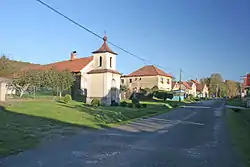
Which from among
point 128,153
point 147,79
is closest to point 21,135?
point 128,153

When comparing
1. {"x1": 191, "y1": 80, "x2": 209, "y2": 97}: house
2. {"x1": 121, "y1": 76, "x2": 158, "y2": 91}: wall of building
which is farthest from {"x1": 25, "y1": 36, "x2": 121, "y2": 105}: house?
{"x1": 191, "y1": 80, "x2": 209, "y2": 97}: house

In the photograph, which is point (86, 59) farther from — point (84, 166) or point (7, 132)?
point (84, 166)

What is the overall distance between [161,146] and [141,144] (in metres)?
0.78

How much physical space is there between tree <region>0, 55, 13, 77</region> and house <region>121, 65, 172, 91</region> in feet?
115

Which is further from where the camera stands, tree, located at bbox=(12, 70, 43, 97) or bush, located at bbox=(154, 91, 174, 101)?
bush, located at bbox=(154, 91, 174, 101)

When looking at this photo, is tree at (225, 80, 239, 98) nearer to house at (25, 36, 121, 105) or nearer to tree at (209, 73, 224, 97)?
tree at (209, 73, 224, 97)

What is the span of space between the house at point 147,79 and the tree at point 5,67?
35.0 meters

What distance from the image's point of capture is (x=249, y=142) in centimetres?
1077

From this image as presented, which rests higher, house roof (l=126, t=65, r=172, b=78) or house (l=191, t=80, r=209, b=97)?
house roof (l=126, t=65, r=172, b=78)

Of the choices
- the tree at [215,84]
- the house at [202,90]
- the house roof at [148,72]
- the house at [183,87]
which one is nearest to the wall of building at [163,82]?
the house roof at [148,72]

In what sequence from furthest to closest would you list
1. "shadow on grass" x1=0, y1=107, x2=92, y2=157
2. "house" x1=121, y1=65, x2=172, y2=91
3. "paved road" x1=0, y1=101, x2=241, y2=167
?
"house" x1=121, y1=65, x2=172, y2=91, "shadow on grass" x1=0, y1=107, x2=92, y2=157, "paved road" x1=0, y1=101, x2=241, y2=167

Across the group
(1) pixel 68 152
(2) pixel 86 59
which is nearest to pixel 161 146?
(1) pixel 68 152

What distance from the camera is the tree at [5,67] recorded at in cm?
3422

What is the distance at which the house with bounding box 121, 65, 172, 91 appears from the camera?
65.3 m
